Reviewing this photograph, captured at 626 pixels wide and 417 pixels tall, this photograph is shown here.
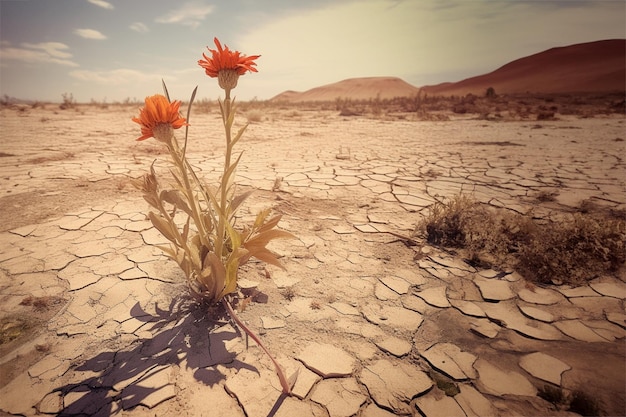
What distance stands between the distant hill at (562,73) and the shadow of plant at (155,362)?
30.8 metres

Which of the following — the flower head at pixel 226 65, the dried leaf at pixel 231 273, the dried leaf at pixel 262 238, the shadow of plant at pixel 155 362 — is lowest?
the shadow of plant at pixel 155 362

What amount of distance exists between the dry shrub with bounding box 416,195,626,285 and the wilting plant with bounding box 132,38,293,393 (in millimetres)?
1464

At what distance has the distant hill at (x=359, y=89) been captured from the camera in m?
48.6

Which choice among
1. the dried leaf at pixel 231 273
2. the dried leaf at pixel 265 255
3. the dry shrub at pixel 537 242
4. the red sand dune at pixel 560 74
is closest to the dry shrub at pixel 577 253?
the dry shrub at pixel 537 242

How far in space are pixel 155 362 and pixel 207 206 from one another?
2.44ft

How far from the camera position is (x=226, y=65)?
1.13 meters

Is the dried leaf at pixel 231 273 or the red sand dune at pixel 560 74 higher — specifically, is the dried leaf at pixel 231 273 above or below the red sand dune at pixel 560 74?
below

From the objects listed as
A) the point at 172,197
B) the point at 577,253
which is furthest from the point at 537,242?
the point at 172,197

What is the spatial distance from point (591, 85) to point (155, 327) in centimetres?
3488

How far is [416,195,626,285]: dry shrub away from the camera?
71.1 inches

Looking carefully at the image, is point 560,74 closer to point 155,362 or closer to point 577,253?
point 577,253

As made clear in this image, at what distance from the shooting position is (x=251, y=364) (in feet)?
4.06

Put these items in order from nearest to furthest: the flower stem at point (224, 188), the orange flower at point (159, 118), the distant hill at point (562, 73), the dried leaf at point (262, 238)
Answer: the orange flower at point (159, 118), the flower stem at point (224, 188), the dried leaf at point (262, 238), the distant hill at point (562, 73)

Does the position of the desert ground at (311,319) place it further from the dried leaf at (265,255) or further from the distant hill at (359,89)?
the distant hill at (359,89)
